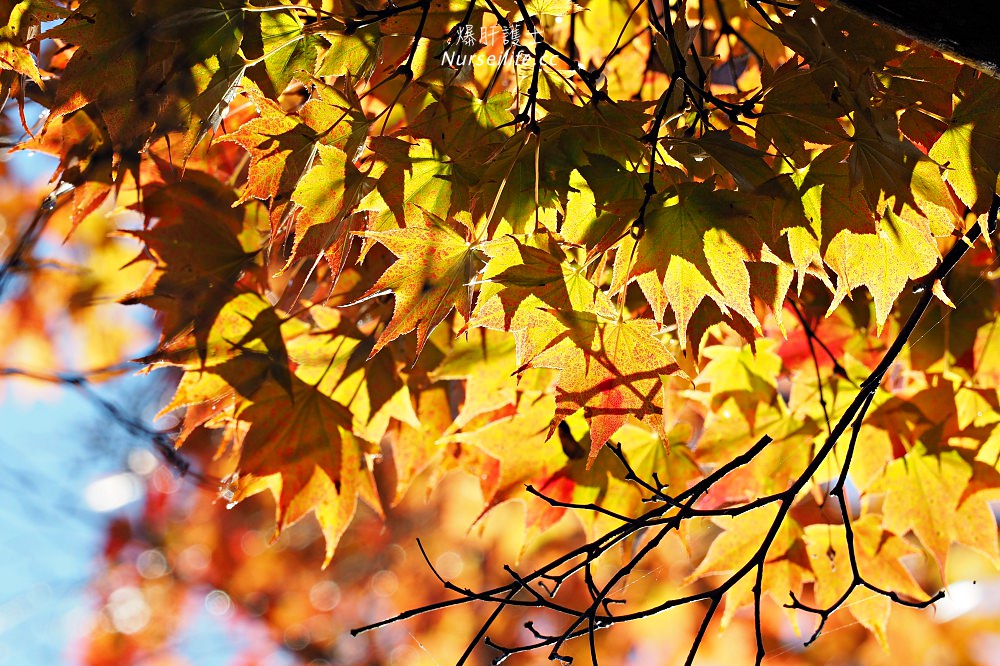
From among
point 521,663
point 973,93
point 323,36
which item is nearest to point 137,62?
point 323,36

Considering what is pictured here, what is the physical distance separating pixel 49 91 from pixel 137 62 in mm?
370

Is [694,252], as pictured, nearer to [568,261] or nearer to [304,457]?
[568,261]

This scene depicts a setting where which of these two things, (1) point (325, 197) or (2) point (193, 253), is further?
(2) point (193, 253)

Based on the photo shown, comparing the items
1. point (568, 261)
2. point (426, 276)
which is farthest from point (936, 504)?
point (426, 276)

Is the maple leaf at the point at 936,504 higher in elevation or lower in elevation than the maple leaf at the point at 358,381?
lower

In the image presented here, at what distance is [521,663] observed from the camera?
4.38 meters

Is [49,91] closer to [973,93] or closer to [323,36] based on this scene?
[323,36]

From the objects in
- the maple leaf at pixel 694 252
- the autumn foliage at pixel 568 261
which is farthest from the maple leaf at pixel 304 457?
the maple leaf at pixel 694 252

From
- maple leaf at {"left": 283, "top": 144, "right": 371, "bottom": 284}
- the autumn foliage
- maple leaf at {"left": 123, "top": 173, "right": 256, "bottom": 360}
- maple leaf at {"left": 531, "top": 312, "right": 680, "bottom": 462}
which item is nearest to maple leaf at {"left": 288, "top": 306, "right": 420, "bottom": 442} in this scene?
the autumn foliage

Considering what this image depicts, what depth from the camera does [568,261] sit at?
2.76 feet

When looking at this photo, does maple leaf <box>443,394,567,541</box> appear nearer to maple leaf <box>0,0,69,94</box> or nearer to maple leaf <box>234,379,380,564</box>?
maple leaf <box>234,379,380,564</box>

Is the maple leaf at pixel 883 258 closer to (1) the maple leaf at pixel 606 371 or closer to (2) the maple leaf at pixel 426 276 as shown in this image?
(1) the maple leaf at pixel 606 371

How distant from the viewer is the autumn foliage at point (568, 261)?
79 centimetres

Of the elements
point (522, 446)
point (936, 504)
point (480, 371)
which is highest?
point (480, 371)
